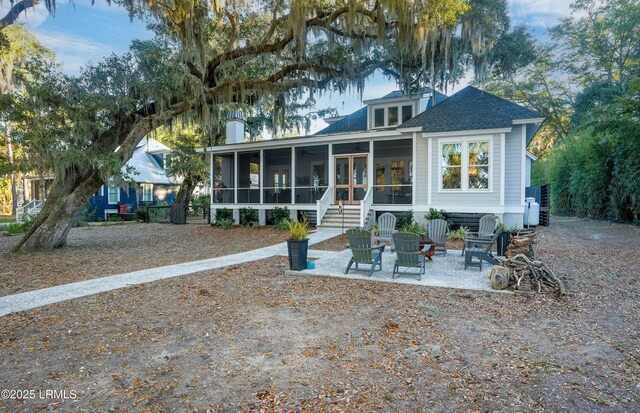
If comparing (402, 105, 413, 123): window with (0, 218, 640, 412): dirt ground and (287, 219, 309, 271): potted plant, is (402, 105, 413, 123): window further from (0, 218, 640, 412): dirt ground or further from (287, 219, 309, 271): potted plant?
(0, 218, 640, 412): dirt ground

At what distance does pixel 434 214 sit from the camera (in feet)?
41.0

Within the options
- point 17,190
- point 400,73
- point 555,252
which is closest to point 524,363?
point 555,252

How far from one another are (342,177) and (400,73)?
16.9 feet

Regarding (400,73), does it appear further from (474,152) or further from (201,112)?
(201,112)

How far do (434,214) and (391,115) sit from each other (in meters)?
6.31

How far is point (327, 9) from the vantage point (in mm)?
11148

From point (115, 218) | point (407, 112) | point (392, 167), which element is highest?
point (407, 112)

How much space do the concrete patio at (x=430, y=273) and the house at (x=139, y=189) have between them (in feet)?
58.6

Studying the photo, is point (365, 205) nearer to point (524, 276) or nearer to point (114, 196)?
point (524, 276)

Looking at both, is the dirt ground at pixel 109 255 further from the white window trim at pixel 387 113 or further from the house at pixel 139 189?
the house at pixel 139 189

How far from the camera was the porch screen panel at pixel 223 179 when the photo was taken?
1800 cm

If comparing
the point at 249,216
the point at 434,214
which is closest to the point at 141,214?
the point at 249,216

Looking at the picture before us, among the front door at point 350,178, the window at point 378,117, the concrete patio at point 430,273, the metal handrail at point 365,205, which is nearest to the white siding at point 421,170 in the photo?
the metal handrail at point 365,205

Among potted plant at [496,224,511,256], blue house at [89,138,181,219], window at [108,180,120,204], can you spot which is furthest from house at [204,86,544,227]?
window at [108,180,120,204]
